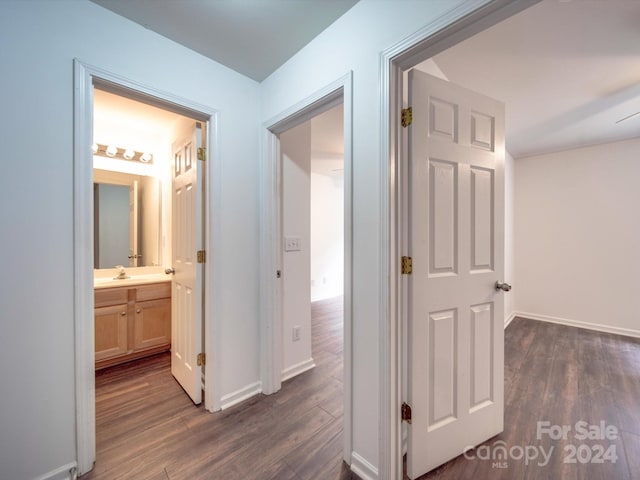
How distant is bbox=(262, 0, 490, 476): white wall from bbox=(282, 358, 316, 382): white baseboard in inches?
39.2

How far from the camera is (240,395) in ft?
6.19

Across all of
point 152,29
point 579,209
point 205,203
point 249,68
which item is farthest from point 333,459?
point 579,209

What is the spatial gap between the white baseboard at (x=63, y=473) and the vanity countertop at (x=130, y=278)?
55.6 inches

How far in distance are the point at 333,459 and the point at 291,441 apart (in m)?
0.27

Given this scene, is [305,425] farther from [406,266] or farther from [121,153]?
[121,153]

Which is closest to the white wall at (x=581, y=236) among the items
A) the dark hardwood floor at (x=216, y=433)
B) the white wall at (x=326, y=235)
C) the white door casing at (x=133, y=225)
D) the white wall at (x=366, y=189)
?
the white wall at (x=326, y=235)

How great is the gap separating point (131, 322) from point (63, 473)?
4.69 feet

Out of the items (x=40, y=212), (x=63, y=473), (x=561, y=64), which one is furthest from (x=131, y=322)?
(x=561, y=64)

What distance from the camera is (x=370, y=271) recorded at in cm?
126

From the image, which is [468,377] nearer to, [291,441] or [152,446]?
[291,441]

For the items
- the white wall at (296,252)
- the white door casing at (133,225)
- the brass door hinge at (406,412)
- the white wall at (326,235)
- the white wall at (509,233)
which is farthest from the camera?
the white wall at (326,235)

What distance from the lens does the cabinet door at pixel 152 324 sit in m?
2.51

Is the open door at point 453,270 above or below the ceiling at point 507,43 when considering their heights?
below

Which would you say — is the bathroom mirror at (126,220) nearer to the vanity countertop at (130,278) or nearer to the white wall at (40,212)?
the vanity countertop at (130,278)
